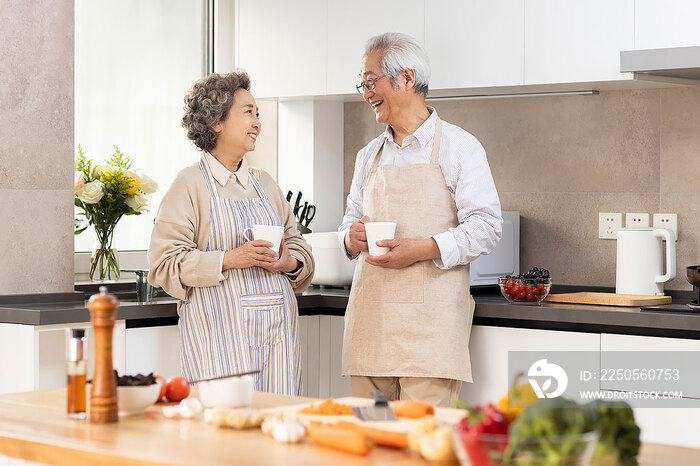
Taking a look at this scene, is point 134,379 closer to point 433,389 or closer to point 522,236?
point 433,389

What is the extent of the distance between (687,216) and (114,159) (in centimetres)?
199

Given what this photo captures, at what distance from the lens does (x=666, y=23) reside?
305 cm

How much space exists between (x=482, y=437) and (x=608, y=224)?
2.50 meters

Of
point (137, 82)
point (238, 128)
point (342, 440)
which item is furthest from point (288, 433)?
point (137, 82)

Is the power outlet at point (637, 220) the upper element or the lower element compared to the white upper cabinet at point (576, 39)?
lower

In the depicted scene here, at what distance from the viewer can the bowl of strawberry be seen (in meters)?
1.20

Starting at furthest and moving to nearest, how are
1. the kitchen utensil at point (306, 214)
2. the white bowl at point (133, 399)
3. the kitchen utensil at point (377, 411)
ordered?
the kitchen utensil at point (306, 214) < the white bowl at point (133, 399) < the kitchen utensil at point (377, 411)

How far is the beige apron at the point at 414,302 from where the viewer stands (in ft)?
9.34

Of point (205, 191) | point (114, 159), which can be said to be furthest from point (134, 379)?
point (114, 159)

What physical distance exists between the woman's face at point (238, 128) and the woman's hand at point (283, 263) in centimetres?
30

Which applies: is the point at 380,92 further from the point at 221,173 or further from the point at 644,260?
the point at 644,260

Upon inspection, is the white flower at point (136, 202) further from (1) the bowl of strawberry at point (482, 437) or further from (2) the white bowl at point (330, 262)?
(1) the bowl of strawberry at point (482, 437)

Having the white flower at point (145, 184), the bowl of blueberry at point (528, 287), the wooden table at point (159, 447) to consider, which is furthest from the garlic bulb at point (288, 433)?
the white flower at point (145, 184)

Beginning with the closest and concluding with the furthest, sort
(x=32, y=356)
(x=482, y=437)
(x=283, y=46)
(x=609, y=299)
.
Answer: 1. (x=482, y=437)
2. (x=32, y=356)
3. (x=609, y=299)
4. (x=283, y=46)
